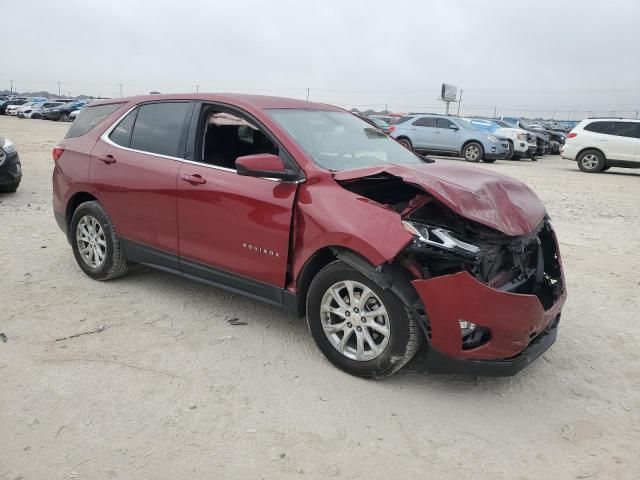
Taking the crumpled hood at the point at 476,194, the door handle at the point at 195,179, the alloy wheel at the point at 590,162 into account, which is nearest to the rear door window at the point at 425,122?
the alloy wheel at the point at 590,162

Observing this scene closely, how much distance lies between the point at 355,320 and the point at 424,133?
56.8 feet

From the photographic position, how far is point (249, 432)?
2.78 metres

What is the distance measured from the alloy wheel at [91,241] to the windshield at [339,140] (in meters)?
2.03

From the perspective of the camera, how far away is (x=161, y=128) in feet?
14.4

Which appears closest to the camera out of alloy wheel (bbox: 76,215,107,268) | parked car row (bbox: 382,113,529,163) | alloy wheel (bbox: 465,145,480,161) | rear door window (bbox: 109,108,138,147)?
rear door window (bbox: 109,108,138,147)

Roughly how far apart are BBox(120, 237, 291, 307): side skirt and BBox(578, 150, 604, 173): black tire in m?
16.4

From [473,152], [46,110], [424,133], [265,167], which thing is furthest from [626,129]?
[46,110]

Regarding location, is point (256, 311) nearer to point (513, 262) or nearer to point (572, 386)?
point (513, 262)

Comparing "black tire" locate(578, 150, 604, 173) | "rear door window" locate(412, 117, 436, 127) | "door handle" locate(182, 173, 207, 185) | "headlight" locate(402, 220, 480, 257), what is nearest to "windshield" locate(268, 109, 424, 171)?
→ "door handle" locate(182, 173, 207, 185)

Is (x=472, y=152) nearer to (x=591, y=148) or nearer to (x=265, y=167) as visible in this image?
(x=591, y=148)

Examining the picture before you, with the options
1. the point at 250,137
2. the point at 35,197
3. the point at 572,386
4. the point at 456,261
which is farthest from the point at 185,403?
the point at 35,197

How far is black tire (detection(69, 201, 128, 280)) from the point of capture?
4.68 meters

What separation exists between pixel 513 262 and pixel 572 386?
0.86m

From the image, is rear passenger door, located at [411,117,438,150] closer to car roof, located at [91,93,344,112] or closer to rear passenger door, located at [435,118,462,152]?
rear passenger door, located at [435,118,462,152]
